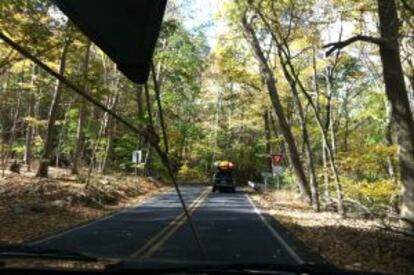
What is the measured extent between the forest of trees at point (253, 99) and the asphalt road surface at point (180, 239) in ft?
9.70

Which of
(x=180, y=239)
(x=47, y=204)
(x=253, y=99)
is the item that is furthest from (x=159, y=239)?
(x=253, y=99)

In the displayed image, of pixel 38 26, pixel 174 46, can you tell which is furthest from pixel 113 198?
pixel 174 46

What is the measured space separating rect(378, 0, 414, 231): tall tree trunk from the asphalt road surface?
9.63 ft

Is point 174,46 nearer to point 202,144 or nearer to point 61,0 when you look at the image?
point 202,144

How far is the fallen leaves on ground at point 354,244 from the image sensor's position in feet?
38.3

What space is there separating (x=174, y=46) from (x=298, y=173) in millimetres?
20994

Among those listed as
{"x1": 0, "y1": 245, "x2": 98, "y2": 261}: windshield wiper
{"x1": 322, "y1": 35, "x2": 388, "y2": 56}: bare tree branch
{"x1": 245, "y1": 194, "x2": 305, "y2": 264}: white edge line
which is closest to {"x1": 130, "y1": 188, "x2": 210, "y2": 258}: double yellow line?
{"x1": 245, "y1": 194, "x2": 305, "y2": 264}: white edge line

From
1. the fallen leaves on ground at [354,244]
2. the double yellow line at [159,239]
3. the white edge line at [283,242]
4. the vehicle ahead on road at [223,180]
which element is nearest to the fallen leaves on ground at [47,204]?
the double yellow line at [159,239]

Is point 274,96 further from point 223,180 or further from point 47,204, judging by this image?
point 223,180

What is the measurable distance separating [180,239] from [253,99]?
120ft

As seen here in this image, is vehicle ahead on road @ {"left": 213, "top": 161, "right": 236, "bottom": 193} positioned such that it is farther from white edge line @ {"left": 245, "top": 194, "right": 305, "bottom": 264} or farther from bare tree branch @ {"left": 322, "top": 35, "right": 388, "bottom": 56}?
bare tree branch @ {"left": 322, "top": 35, "right": 388, "bottom": 56}

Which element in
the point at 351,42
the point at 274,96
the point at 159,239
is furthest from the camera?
the point at 274,96

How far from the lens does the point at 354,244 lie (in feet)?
47.9

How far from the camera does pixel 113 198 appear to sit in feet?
98.1
